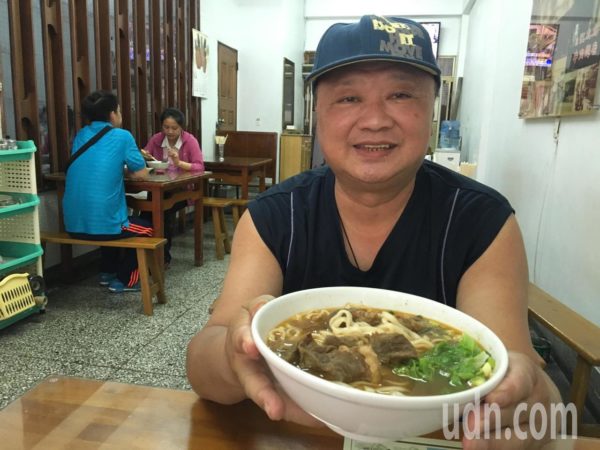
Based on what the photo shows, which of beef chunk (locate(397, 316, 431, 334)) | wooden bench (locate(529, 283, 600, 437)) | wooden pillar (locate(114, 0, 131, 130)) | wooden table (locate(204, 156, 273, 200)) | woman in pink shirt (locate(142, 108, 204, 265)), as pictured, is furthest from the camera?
wooden table (locate(204, 156, 273, 200))

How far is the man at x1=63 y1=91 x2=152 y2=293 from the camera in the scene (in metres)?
3.18

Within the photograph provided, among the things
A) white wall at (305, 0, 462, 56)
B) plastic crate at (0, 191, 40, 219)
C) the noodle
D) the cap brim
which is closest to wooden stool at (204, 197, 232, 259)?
plastic crate at (0, 191, 40, 219)

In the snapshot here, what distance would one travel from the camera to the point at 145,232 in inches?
134

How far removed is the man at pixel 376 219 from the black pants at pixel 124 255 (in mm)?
2476

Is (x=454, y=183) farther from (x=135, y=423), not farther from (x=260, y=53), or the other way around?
(x=260, y=53)

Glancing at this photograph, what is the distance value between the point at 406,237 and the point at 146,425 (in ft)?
2.04

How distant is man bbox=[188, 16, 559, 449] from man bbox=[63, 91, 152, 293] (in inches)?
95.6

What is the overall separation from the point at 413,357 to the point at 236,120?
26.0ft

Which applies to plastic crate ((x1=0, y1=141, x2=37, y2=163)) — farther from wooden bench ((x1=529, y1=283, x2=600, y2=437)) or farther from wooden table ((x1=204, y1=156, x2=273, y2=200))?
wooden bench ((x1=529, y1=283, x2=600, y2=437))

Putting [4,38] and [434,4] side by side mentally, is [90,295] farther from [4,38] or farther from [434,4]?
[434,4]

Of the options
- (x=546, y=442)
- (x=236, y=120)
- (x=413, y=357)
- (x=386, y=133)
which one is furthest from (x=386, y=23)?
(x=236, y=120)

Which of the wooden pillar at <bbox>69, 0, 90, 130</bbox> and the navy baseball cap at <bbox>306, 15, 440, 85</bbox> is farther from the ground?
the wooden pillar at <bbox>69, 0, 90, 130</bbox>

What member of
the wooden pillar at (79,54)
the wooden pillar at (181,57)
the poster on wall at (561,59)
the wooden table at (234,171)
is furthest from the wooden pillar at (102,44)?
the poster on wall at (561,59)

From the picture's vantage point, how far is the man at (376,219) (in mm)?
890
